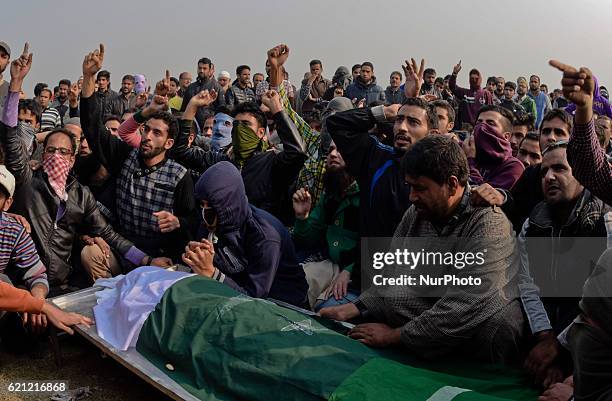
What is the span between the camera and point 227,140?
6098 mm

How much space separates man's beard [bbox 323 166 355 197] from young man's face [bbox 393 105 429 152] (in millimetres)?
580

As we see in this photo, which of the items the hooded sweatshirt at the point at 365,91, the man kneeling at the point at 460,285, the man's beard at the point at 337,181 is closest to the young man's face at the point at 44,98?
the hooded sweatshirt at the point at 365,91

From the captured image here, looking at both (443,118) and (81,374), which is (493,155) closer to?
(443,118)

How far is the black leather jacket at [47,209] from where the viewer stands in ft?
14.6

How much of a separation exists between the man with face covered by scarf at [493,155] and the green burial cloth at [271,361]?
6.18 ft

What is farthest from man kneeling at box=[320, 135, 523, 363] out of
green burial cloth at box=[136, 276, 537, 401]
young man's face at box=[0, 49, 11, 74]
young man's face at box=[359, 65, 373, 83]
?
young man's face at box=[359, 65, 373, 83]

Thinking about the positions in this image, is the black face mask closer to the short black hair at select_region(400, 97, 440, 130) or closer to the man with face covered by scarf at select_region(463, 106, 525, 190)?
the short black hair at select_region(400, 97, 440, 130)

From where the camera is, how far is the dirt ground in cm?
346

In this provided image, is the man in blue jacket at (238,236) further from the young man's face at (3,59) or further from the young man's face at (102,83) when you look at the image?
the young man's face at (102,83)

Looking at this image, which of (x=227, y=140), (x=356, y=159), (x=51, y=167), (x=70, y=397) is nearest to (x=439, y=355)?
(x=356, y=159)

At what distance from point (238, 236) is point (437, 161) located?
1.59 meters

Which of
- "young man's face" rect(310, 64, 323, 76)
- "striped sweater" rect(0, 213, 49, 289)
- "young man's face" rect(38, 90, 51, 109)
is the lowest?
"striped sweater" rect(0, 213, 49, 289)

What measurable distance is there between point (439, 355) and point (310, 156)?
8.29ft

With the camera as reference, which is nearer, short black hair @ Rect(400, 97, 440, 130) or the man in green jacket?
short black hair @ Rect(400, 97, 440, 130)
